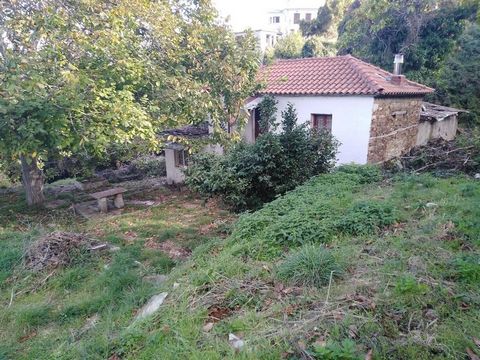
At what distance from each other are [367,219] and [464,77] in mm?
17663

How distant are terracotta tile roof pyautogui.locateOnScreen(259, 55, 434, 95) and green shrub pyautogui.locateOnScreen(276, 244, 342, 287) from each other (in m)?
9.10

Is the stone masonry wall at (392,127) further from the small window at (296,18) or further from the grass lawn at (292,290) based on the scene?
the small window at (296,18)

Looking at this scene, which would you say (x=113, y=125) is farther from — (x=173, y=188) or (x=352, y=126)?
(x=352, y=126)

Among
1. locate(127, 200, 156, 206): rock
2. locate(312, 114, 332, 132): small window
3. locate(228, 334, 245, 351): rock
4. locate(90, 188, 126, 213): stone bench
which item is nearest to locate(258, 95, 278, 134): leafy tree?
locate(312, 114, 332, 132): small window

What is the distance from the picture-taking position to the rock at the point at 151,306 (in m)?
3.60

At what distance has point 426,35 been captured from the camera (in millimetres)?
20344

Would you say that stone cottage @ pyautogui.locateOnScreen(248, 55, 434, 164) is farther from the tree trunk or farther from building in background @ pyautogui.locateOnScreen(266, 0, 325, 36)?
building in background @ pyautogui.locateOnScreen(266, 0, 325, 36)

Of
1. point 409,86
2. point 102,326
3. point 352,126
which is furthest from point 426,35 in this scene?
point 102,326

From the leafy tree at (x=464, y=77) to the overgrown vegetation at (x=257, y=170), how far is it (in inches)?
561

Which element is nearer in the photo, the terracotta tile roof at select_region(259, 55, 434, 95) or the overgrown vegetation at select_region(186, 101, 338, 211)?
Result: the overgrown vegetation at select_region(186, 101, 338, 211)

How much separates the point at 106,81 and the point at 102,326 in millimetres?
5556

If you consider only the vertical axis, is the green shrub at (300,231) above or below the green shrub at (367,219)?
below

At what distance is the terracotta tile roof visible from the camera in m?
11.8

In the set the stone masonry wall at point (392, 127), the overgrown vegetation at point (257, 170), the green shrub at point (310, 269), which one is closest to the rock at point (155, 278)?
the green shrub at point (310, 269)
